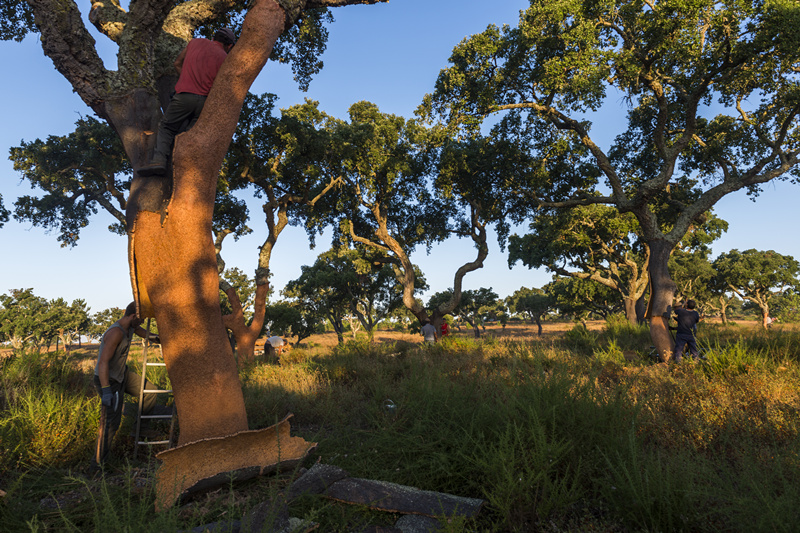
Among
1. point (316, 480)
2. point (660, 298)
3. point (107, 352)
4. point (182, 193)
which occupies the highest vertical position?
point (182, 193)

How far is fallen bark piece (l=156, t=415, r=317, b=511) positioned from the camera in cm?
318

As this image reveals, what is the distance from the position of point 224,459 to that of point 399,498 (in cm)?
176

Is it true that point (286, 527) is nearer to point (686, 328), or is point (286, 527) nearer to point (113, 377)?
point (113, 377)

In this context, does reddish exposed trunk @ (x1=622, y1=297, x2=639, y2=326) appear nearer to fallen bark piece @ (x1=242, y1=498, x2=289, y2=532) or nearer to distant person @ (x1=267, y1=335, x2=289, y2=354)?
distant person @ (x1=267, y1=335, x2=289, y2=354)

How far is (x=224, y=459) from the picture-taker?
3.47 metres

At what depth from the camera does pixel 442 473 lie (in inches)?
124

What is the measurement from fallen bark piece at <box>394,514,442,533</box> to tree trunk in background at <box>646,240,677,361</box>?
8975 millimetres

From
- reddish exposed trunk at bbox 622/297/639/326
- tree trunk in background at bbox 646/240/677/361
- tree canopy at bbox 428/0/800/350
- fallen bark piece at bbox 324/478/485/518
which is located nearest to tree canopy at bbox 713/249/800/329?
reddish exposed trunk at bbox 622/297/639/326

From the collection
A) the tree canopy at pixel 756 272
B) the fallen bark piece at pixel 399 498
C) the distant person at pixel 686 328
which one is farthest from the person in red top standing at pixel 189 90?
the tree canopy at pixel 756 272

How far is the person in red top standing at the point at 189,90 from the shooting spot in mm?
4148

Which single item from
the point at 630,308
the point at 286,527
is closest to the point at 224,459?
the point at 286,527

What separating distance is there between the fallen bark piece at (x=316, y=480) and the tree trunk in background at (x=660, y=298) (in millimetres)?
9159

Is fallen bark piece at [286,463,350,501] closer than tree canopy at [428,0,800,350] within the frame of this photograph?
Yes

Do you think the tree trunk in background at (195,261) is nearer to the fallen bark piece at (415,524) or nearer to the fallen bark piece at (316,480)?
the fallen bark piece at (316,480)
